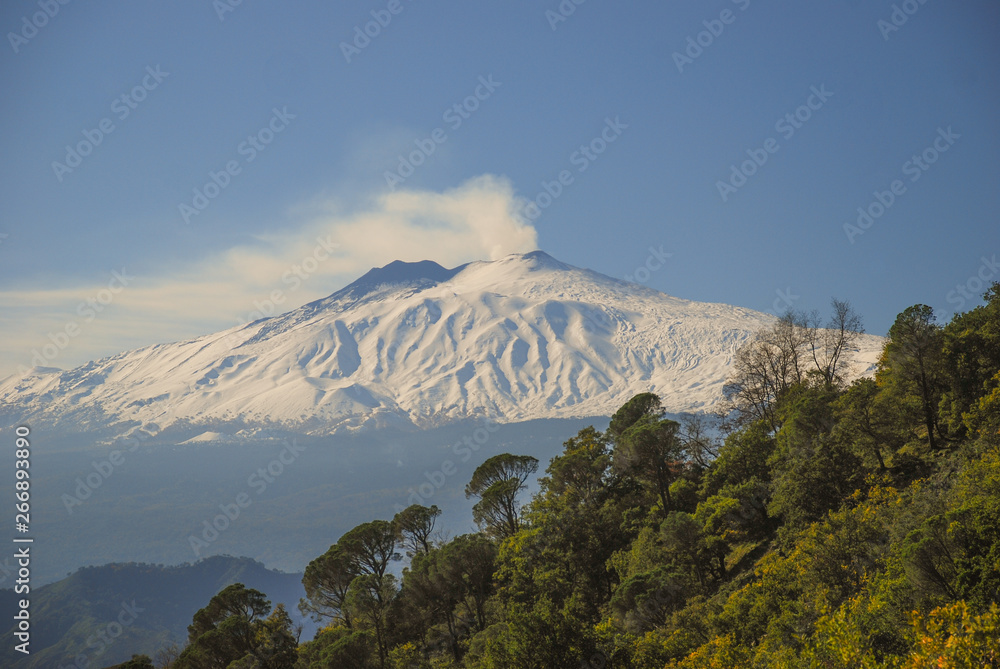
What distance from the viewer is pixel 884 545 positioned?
24.2 m

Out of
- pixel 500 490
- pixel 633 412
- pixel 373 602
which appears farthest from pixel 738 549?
pixel 373 602

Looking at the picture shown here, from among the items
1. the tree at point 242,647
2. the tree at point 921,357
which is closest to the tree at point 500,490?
the tree at point 242,647

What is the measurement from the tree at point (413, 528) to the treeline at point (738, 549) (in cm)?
35

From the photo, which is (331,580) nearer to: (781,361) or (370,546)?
(370,546)

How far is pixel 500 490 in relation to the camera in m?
54.6

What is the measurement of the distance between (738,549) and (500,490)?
21915mm

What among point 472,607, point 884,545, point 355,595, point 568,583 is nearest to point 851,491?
point 884,545

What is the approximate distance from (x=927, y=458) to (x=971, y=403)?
352 cm

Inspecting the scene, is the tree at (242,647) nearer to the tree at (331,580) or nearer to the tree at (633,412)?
the tree at (331,580)

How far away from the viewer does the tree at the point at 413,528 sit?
5584 cm

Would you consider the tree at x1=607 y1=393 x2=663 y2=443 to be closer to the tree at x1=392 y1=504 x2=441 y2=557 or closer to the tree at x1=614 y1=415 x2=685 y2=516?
the tree at x1=614 y1=415 x2=685 y2=516

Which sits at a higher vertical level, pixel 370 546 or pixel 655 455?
pixel 370 546

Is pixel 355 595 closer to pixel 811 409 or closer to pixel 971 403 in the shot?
pixel 811 409

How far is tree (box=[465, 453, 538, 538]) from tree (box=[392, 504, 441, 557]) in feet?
15.4
